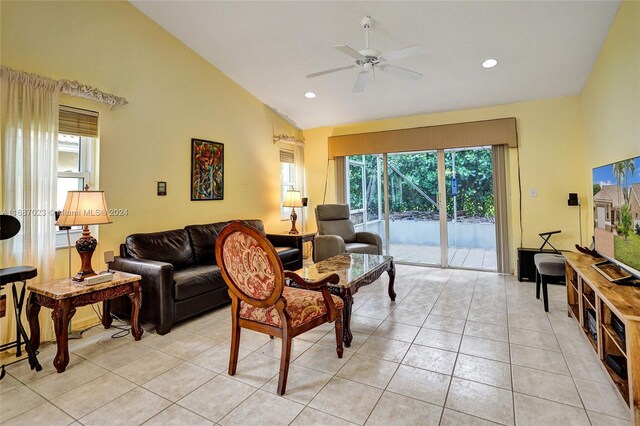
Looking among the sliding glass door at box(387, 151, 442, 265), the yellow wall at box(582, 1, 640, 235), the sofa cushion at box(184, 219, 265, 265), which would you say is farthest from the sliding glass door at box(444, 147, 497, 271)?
the sofa cushion at box(184, 219, 265, 265)

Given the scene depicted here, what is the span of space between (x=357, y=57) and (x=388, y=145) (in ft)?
8.53

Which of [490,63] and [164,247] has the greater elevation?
[490,63]

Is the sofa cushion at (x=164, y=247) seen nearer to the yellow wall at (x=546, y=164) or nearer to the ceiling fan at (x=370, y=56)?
the ceiling fan at (x=370, y=56)

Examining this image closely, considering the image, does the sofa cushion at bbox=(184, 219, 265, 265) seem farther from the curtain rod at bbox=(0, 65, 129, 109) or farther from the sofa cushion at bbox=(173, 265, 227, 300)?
the curtain rod at bbox=(0, 65, 129, 109)

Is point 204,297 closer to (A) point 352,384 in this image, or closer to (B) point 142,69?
(A) point 352,384

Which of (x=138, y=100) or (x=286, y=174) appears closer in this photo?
(x=138, y=100)

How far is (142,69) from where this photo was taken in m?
3.41

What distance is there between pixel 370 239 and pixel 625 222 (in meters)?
2.97

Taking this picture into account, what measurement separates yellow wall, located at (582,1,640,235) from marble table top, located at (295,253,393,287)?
2239 millimetres

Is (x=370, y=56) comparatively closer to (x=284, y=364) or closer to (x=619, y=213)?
(x=619, y=213)

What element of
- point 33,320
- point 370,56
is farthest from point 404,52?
point 33,320

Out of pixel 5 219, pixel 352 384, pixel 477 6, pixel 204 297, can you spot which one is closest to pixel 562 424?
pixel 352 384

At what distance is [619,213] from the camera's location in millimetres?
2244

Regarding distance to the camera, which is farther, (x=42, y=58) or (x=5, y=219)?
(x=42, y=58)
